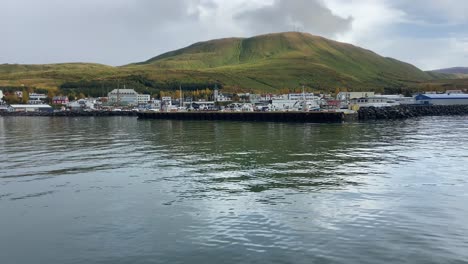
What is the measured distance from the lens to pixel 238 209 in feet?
57.5

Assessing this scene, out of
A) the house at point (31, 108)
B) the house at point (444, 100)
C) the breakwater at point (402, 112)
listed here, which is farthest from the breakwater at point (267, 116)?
the house at point (31, 108)

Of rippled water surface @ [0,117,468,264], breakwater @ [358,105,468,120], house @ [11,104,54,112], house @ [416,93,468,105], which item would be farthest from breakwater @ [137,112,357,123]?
house @ [11,104,54,112]

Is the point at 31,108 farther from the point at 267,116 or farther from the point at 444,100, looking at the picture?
the point at 444,100

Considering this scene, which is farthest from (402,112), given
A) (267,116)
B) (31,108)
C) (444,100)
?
(31,108)

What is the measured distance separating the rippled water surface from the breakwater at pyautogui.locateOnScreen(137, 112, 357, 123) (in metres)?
49.1

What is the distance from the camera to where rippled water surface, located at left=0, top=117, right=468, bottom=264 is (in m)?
13.1

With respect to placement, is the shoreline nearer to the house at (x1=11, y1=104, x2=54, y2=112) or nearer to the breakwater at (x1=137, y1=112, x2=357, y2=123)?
the breakwater at (x1=137, y1=112, x2=357, y2=123)

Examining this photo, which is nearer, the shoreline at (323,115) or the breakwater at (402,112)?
the shoreline at (323,115)

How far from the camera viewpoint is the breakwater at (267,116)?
82.0 m

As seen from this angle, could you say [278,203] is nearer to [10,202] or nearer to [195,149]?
[10,202]

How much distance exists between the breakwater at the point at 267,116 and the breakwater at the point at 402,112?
4.74 meters

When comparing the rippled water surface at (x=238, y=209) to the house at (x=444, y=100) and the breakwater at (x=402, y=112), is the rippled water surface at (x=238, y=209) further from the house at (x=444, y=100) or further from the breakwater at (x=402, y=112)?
the house at (x=444, y=100)

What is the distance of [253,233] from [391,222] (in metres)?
5.09

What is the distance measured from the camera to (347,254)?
12695 mm
